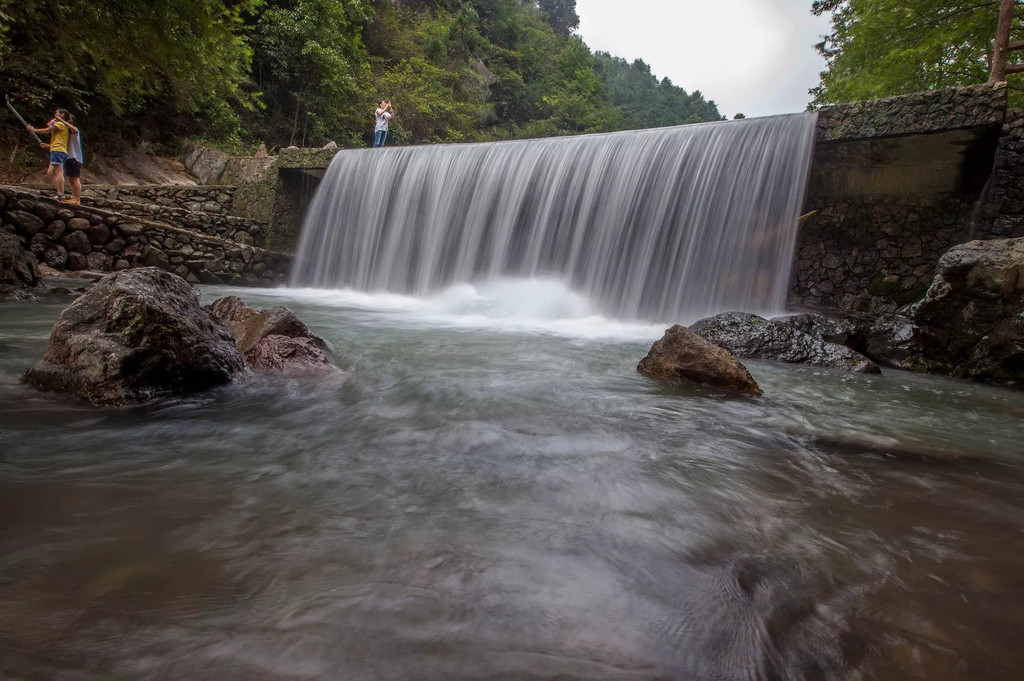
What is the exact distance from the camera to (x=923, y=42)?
1141 centimetres

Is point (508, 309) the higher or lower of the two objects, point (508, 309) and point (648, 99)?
the lower

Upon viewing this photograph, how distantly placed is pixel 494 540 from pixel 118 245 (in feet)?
40.2

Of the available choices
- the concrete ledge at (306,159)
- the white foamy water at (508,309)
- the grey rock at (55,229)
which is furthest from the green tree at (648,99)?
the grey rock at (55,229)

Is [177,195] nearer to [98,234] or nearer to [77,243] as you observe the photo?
[98,234]

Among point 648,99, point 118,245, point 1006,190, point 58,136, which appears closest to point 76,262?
point 118,245

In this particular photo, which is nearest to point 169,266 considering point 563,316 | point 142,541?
point 563,316

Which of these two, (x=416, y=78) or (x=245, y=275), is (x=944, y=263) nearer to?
(x=245, y=275)

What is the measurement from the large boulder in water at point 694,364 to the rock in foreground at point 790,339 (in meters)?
1.49

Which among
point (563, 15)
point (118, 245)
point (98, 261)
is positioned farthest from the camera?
point (563, 15)

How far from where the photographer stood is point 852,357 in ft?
20.9

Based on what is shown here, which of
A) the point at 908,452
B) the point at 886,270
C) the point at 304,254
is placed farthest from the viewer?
the point at 304,254

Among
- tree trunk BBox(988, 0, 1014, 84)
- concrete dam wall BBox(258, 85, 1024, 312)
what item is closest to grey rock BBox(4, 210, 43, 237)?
concrete dam wall BBox(258, 85, 1024, 312)

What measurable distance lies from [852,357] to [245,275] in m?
12.5

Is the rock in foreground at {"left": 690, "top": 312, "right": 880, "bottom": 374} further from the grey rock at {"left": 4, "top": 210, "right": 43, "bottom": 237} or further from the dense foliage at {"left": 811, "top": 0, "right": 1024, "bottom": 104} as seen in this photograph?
the grey rock at {"left": 4, "top": 210, "right": 43, "bottom": 237}
